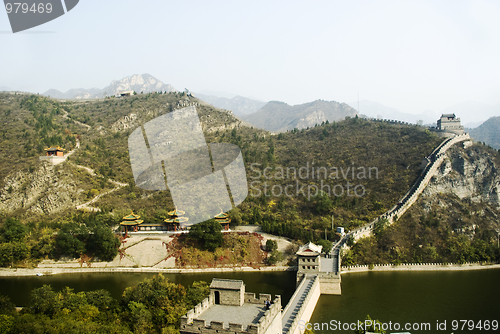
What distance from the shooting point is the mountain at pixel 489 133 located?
3988 inches

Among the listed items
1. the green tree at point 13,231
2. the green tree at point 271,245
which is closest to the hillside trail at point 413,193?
the green tree at point 271,245

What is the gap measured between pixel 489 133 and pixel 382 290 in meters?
106

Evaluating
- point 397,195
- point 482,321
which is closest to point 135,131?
point 397,195

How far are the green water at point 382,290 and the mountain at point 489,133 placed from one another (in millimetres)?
86241

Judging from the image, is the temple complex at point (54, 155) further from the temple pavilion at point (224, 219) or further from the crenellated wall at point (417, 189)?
the crenellated wall at point (417, 189)

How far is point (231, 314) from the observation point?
35.5 feet

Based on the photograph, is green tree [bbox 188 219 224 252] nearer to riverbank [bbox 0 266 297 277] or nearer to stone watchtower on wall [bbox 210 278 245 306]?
riverbank [bbox 0 266 297 277]

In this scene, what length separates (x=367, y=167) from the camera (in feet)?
138

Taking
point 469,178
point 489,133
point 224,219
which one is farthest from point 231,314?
point 489,133

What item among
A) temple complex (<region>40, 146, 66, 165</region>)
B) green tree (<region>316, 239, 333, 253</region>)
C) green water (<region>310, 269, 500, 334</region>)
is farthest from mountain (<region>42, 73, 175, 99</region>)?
green water (<region>310, 269, 500, 334</region>)

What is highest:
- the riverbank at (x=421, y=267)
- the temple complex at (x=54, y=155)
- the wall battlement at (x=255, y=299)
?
the temple complex at (x=54, y=155)

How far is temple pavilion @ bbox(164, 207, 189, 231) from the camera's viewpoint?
33.2 metres

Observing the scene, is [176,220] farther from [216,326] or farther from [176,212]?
[216,326]

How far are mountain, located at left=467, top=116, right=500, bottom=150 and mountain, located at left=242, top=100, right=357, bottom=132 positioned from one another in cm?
3812
